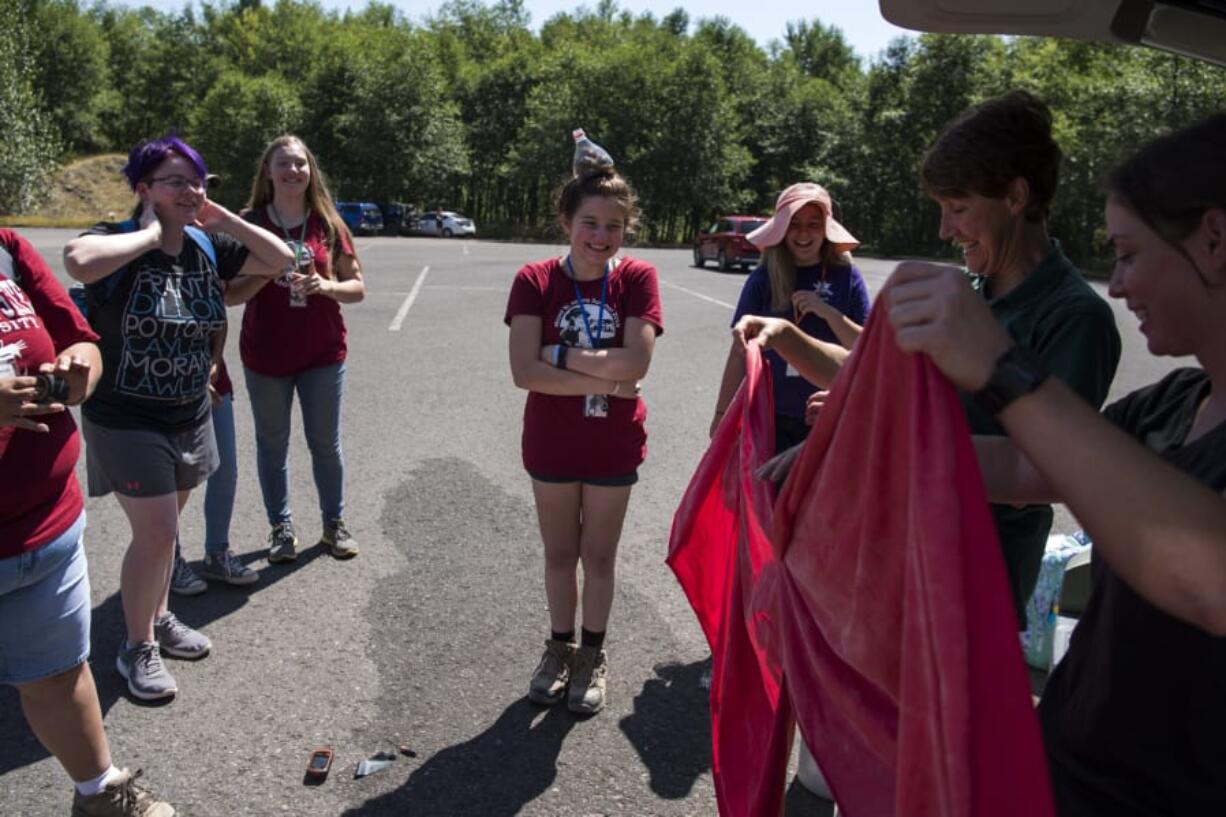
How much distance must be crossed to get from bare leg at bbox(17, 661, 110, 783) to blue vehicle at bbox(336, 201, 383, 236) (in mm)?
42294

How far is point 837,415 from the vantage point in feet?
4.92

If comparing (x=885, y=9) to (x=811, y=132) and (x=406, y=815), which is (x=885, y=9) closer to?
(x=406, y=815)

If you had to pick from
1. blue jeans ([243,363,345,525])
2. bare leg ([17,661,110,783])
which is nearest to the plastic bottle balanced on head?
blue jeans ([243,363,345,525])

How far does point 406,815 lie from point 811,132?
186ft

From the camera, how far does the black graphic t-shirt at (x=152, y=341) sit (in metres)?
3.59

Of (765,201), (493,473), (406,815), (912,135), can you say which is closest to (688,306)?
(493,473)

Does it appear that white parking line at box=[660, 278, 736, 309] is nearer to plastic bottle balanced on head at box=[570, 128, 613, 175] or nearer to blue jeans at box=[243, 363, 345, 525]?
blue jeans at box=[243, 363, 345, 525]

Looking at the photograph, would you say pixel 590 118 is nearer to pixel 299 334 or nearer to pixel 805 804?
pixel 299 334

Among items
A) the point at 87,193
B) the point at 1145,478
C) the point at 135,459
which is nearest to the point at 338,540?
the point at 135,459

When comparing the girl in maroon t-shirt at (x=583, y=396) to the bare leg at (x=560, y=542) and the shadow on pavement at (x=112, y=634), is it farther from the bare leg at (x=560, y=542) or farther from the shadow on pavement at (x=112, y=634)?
the shadow on pavement at (x=112, y=634)

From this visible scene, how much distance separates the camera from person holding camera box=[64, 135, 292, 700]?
3.59 m

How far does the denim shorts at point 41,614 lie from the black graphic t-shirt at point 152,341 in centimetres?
112

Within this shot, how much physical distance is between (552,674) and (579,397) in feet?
3.70

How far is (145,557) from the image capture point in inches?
142
